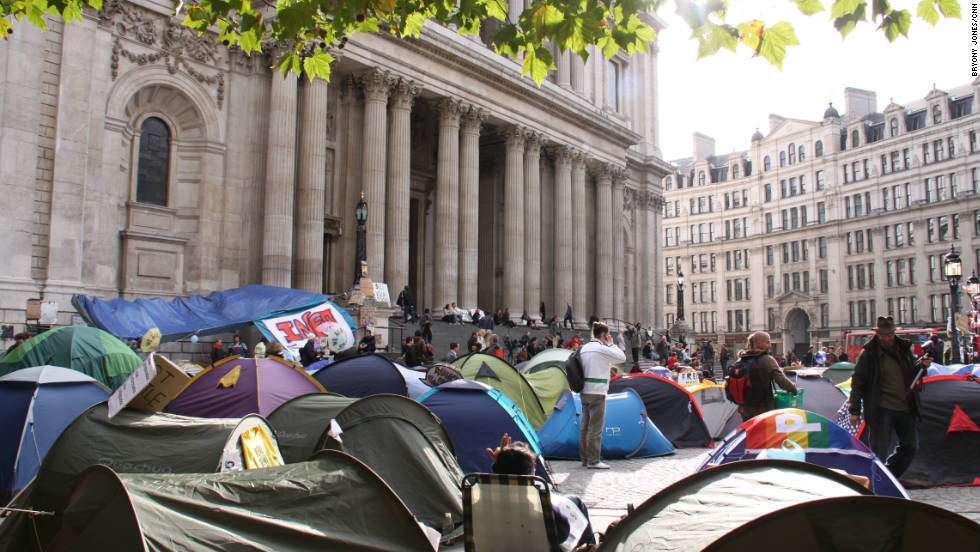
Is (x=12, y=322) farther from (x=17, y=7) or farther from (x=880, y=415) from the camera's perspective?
(x=880, y=415)

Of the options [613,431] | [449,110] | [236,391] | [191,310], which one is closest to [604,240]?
[449,110]

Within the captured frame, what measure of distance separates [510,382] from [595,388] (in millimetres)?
2866

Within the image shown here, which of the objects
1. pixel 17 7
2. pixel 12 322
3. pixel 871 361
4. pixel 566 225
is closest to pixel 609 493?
pixel 871 361

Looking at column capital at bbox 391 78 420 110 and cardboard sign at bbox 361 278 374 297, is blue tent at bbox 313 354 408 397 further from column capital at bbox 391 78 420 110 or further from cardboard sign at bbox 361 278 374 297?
column capital at bbox 391 78 420 110

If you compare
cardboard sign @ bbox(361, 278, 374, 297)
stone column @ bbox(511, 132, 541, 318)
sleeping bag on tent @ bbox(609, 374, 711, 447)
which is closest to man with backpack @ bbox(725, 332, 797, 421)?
sleeping bag on tent @ bbox(609, 374, 711, 447)

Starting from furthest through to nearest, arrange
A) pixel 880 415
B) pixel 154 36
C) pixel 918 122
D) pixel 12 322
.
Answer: pixel 918 122, pixel 154 36, pixel 12 322, pixel 880 415

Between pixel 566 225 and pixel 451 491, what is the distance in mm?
31978

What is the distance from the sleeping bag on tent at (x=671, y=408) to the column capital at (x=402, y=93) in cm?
1850

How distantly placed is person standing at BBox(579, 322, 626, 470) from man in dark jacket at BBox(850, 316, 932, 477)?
3.51 meters

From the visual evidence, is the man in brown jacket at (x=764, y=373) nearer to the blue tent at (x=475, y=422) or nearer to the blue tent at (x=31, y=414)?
the blue tent at (x=475, y=422)

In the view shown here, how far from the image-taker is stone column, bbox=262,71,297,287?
2544 cm

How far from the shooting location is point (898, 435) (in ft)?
29.2

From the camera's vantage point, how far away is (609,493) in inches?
394

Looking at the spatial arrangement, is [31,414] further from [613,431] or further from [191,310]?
[191,310]
